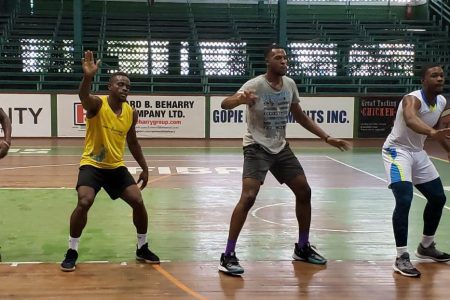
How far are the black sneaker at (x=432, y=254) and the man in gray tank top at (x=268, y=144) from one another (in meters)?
1.01

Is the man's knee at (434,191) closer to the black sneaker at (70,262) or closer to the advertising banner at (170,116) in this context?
the black sneaker at (70,262)

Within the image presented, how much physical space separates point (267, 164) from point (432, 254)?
1907mm

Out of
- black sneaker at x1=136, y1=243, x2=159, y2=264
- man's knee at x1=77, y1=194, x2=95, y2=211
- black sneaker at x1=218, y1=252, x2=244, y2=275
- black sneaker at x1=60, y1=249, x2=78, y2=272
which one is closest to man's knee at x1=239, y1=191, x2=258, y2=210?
black sneaker at x1=218, y1=252, x2=244, y2=275

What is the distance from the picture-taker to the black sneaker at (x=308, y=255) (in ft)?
18.8

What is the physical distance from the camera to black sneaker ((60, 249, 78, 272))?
5341 millimetres

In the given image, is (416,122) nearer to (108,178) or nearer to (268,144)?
(268,144)

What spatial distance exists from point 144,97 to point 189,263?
1339 cm

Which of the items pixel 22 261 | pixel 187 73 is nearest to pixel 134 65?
pixel 187 73

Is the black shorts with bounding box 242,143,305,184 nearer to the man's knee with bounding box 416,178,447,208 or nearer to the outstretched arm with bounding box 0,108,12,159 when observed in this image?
the man's knee with bounding box 416,178,447,208

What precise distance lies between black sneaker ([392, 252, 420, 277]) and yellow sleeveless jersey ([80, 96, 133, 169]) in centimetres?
269

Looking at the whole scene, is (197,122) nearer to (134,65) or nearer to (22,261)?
(134,65)

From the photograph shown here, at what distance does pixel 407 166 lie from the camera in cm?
547

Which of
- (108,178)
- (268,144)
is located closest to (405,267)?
(268,144)

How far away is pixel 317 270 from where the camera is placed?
18.2 ft
